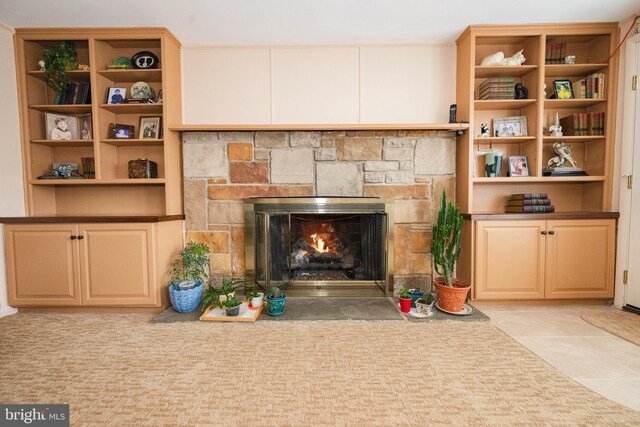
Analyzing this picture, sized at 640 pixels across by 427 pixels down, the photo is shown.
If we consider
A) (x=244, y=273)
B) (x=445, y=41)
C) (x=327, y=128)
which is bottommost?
(x=244, y=273)

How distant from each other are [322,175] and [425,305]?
1.42m

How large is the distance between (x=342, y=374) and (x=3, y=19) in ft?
12.1

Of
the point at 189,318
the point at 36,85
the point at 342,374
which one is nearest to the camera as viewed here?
the point at 342,374

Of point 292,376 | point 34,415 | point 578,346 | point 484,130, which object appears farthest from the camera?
point 484,130

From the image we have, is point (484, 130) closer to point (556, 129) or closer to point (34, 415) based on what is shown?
point (556, 129)

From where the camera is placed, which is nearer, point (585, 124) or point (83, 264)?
point (83, 264)

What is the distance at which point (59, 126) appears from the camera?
2531mm

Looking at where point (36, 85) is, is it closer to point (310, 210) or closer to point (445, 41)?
point (310, 210)

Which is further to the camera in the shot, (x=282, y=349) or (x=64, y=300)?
(x=64, y=300)

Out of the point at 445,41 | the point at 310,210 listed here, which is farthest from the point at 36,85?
the point at 445,41

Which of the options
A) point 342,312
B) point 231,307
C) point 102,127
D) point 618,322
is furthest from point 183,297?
point 618,322

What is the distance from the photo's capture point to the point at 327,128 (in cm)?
250

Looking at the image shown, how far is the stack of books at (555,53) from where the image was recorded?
2.51 meters

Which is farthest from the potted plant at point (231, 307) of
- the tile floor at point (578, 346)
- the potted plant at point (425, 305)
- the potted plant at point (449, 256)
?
the tile floor at point (578, 346)
